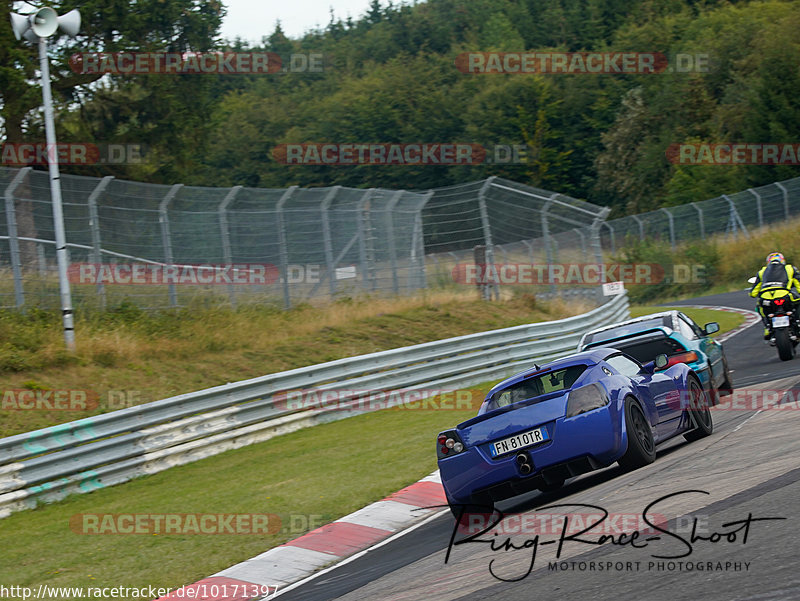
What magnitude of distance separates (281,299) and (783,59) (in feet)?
128

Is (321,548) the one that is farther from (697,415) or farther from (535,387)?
(697,415)

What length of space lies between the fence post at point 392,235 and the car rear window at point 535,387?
12.9m

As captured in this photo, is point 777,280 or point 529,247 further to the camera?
point 529,247

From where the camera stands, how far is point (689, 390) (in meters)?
9.78

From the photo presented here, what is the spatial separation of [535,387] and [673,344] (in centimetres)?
310

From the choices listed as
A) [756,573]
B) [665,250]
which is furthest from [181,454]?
[665,250]

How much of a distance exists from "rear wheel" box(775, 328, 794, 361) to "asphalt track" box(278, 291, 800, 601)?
264 inches

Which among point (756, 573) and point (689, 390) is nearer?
point (756, 573)

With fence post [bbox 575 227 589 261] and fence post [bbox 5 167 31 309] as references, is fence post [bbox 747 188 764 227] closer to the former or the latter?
fence post [bbox 575 227 589 261]

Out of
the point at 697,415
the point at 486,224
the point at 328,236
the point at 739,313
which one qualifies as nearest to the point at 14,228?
the point at 328,236

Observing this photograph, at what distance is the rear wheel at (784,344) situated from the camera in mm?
15625

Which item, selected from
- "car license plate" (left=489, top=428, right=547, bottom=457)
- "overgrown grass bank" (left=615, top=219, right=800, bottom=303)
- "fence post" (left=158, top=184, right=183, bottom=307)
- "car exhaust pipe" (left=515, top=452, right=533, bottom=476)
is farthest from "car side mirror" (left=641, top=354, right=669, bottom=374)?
"overgrown grass bank" (left=615, top=219, right=800, bottom=303)

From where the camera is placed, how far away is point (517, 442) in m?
7.87

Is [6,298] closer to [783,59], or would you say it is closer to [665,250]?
[665,250]
